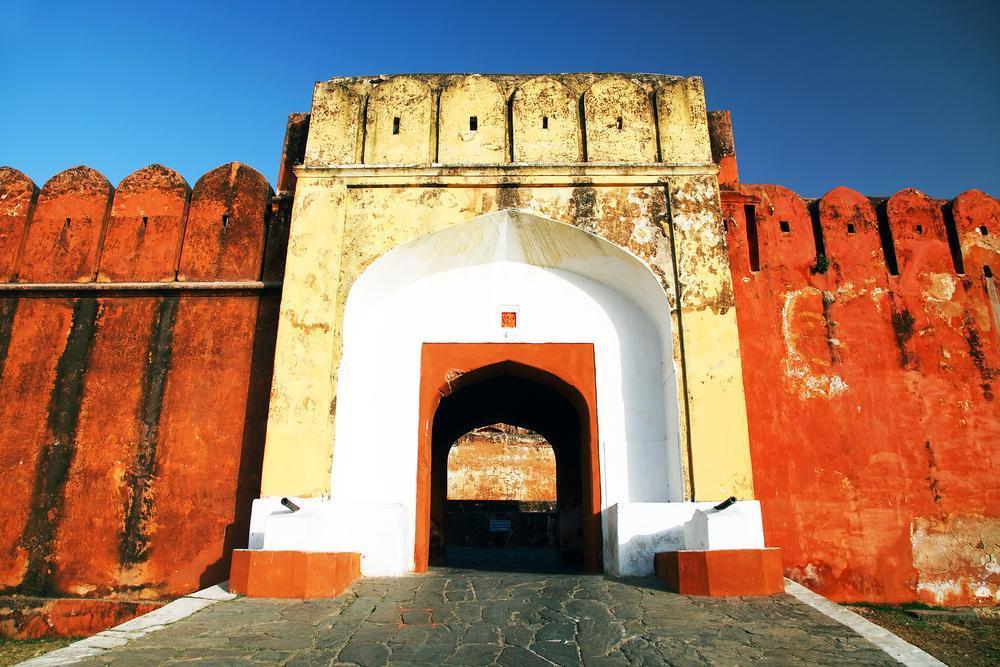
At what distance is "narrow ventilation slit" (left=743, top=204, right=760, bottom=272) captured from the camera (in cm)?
649

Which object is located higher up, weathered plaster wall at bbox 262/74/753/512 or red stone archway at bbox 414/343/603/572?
weathered plaster wall at bbox 262/74/753/512

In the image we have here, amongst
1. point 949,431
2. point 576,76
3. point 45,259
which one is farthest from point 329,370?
point 949,431

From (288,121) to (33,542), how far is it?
14.3 feet

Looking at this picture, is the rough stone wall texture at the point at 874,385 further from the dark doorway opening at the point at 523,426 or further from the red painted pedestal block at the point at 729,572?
the dark doorway opening at the point at 523,426

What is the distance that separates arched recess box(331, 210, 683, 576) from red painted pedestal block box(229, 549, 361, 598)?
0.96 metres

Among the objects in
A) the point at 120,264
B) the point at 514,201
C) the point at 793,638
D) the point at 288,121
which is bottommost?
the point at 793,638

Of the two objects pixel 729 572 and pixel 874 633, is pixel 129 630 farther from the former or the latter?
pixel 874 633

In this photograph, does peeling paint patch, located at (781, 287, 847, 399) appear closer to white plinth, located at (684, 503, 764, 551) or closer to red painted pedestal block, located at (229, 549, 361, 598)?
white plinth, located at (684, 503, 764, 551)

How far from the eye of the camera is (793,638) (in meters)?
3.61

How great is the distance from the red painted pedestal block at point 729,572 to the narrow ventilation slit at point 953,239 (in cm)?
377

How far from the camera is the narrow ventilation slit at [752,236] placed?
6.49 metres

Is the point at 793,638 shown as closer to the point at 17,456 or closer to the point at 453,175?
the point at 453,175

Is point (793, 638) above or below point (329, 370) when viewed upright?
below

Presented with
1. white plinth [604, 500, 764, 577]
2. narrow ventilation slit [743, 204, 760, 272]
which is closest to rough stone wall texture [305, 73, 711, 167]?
narrow ventilation slit [743, 204, 760, 272]
